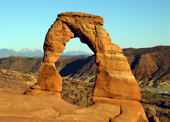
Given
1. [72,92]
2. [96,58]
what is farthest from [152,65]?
[96,58]

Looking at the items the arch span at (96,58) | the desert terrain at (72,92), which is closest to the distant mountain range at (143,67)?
the desert terrain at (72,92)

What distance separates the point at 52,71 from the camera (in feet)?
50.0

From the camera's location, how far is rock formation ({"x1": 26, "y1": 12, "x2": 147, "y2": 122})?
12984mm

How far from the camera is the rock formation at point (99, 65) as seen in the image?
13.0 meters

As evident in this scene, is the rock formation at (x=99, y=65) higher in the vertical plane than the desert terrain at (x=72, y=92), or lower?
higher

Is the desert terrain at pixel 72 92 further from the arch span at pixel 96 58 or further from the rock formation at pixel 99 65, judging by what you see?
the arch span at pixel 96 58

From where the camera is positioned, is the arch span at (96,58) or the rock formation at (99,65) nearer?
the rock formation at (99,65)

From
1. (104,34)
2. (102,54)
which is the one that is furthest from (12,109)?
(104,34)

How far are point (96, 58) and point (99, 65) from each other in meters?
0.51

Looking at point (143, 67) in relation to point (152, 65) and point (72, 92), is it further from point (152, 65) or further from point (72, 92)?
point (72, 92)

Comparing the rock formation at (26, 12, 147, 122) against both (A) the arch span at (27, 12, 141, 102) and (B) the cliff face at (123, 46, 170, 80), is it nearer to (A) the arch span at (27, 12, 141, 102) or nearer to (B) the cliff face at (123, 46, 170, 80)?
(A) the arch span at (27, 12, 141, 102)

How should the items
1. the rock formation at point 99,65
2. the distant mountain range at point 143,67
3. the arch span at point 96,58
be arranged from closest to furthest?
the rock formation at point 99,65 → the arch span at point 96,58 → the distant mountain range at point 143,67

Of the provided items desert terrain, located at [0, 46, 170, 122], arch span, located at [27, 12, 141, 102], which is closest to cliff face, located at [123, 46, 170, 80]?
desert terrain, located at [0, 46, 170, 122]

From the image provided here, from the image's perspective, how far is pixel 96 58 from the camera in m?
13.8
